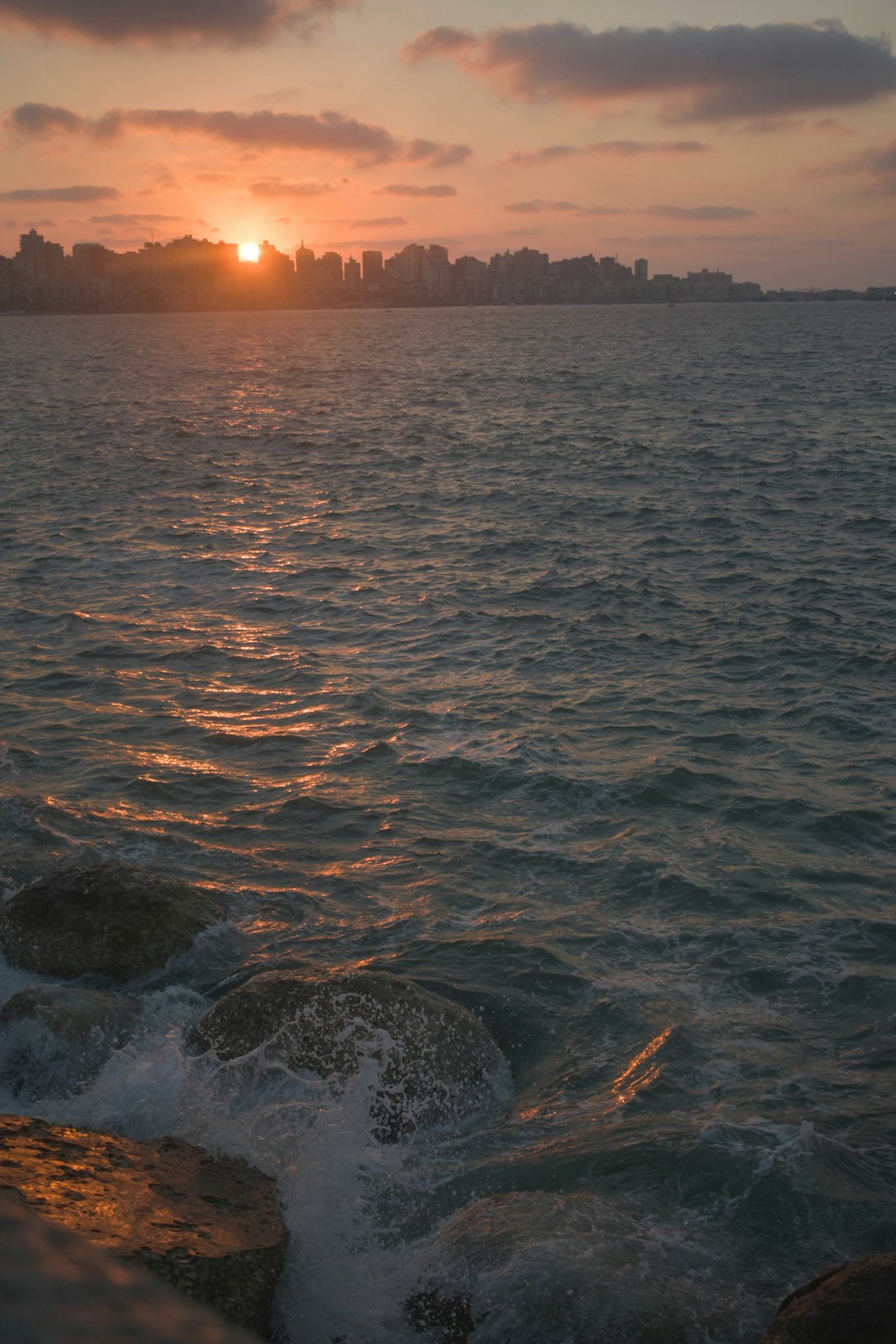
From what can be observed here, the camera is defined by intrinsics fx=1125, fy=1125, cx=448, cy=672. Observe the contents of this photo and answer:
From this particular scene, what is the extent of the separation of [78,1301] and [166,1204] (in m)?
6.33

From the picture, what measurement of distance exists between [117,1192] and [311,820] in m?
7.11

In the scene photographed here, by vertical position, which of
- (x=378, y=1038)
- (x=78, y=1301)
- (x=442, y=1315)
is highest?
(x=78, y=1301)

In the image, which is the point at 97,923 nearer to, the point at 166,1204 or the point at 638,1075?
the point at 166,1204

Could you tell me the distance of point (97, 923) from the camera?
9.97 metres

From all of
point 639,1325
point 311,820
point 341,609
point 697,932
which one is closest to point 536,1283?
point 639,1325

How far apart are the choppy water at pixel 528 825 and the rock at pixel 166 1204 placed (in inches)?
16.3

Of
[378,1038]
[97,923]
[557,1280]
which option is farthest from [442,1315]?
[97,923]

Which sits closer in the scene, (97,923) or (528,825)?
(97,923)

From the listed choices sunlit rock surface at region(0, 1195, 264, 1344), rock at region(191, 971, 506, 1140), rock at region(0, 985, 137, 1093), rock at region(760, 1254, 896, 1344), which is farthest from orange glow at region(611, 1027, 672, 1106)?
sunlit rock surface at region(0, 1195, 264, 1344)

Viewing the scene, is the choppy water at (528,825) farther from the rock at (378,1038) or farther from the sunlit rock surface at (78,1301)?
the sunlit rock surface at (78,1301)

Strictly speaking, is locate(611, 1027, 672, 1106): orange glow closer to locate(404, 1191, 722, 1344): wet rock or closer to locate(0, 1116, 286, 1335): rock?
locate(404, 1191, 722, 1344): wet rock

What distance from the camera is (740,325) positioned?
159 metres

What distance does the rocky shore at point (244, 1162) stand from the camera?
5719mm

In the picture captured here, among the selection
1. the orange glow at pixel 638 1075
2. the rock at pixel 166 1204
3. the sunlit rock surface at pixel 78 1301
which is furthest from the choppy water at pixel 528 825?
the sunlit rock surface at pixel 78 1301
